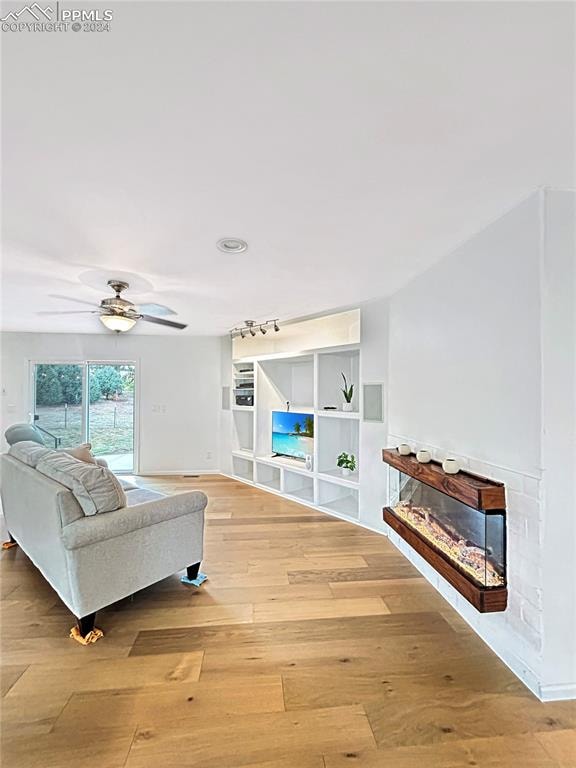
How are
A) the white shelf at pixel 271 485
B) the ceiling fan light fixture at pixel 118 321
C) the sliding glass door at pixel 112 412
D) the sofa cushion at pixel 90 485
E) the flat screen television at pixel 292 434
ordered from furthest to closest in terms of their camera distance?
the sliding glass door at pixel 112 412 < the white shelf at pixel 271 485 < the flat screen television at pixel 292 434 < the ceiling fan light fixture at pixel 118 321 < the sofa cushion at pixel 90 485

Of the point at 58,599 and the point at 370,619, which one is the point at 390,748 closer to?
the point at 370,619

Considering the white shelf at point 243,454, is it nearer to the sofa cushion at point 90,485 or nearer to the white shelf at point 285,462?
the white shelf at point 285,462

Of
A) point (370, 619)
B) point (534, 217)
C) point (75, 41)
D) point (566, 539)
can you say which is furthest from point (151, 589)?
point (534, 217)

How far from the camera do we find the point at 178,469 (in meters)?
6.23

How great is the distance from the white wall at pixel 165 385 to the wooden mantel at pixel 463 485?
13.9 ft

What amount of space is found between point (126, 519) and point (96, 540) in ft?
0.64

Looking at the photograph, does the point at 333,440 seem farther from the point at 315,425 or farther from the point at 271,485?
the point at 271,485

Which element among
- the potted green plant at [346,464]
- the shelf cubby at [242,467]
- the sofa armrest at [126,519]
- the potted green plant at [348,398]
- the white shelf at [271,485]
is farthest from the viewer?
the shelf cubby at [242,467]

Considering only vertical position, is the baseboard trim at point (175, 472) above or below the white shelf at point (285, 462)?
below

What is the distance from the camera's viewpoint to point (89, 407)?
244 inches

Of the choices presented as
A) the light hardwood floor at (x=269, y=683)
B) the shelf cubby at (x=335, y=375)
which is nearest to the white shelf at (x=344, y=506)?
the shelf cubby at (x=335, y=375)

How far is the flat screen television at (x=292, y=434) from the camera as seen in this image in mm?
4977

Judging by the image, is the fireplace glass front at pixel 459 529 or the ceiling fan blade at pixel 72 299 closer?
the fireplace glass front at pixel 459 529

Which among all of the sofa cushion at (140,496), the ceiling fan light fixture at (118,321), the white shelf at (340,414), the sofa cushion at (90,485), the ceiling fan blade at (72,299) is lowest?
the sofa cushion at (140,496)
